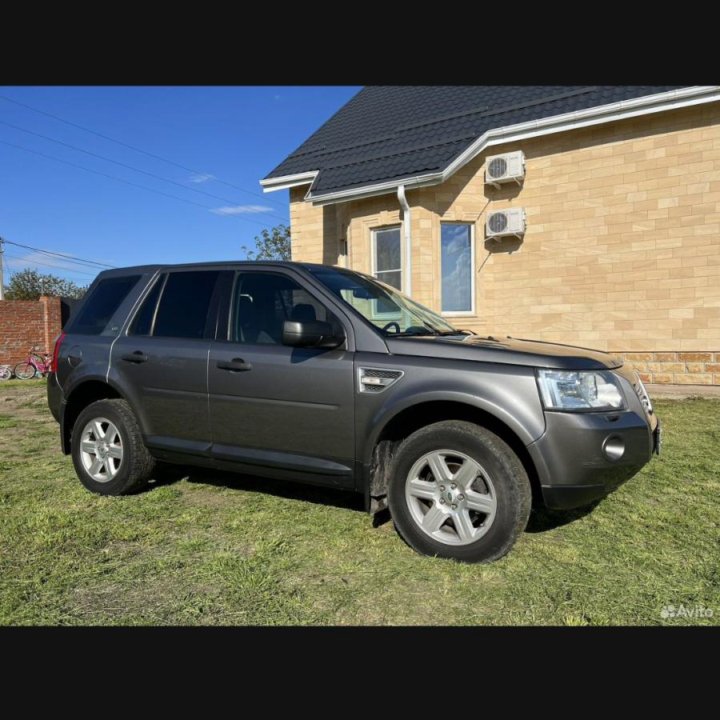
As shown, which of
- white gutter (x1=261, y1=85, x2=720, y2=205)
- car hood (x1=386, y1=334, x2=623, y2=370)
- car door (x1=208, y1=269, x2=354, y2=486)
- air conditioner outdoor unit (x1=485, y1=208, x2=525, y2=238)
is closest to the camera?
car hood (x1=386, y1=334, x2=623, y2=370)

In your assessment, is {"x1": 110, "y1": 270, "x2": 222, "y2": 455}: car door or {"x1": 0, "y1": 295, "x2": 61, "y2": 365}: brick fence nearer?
{"x1": 110, "y1": 270, "x2": 222, "y2": 455}: car door

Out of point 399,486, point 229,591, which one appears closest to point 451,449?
point 399,486

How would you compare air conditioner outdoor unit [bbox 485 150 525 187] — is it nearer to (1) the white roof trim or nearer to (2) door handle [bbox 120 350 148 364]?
(1) the white roof trim

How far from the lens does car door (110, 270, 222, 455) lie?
420 cm

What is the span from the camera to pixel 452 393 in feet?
10.8

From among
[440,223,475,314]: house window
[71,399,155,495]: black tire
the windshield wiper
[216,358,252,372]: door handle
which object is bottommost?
[71,399,155,495]: black tire

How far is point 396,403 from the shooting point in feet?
11.2

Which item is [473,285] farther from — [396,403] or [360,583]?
[360,583]

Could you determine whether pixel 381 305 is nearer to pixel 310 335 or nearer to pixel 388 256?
pixel 310 335

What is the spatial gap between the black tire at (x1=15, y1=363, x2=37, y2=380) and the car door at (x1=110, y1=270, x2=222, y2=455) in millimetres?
15781

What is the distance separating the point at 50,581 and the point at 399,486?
2073 mm

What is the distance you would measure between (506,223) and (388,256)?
2.40 m

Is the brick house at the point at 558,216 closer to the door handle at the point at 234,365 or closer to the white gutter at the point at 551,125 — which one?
the white gutter at the point at 551,125

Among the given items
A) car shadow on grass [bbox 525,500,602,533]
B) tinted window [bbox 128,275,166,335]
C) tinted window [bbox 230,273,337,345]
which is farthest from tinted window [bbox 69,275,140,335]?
car shadow on grass [bbox 525,500,602,533]
